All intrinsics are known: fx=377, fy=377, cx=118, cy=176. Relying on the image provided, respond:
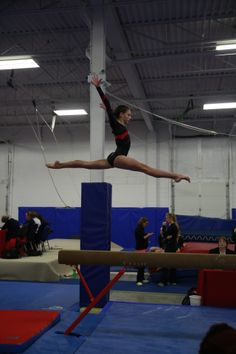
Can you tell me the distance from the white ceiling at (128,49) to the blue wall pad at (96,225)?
293cm

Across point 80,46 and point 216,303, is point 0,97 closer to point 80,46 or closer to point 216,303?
point 80,46

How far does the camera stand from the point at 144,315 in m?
5.29

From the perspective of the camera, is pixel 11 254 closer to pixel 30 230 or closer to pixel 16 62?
pixel 30 230

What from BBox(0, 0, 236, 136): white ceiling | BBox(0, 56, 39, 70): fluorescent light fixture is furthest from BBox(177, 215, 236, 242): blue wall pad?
BBox(0, 56, 39, 70): fluorescent light fixture

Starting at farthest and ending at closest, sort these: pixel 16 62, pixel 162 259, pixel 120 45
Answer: pixel 16 62
pixel 120 45
pixel 162 259

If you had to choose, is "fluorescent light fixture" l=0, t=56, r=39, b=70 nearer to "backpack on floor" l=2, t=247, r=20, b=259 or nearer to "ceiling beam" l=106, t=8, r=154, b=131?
"ceiling beam" l=106, t=8, r=154, b=131

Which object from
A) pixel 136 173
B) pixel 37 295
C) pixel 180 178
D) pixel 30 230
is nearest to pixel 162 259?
pixel 180 178

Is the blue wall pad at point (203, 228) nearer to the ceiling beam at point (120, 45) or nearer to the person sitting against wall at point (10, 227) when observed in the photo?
the ceiling beam at point (120, 45)

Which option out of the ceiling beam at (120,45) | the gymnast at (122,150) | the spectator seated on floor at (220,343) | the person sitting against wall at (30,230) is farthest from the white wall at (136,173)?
the spectator seated on floor at (220,343)

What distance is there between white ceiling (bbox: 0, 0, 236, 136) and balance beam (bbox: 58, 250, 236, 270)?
441cm

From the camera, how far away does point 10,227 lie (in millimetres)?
9477

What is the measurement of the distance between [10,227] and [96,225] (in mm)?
3935

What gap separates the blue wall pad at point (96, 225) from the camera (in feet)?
20.8

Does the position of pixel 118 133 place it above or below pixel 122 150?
above
